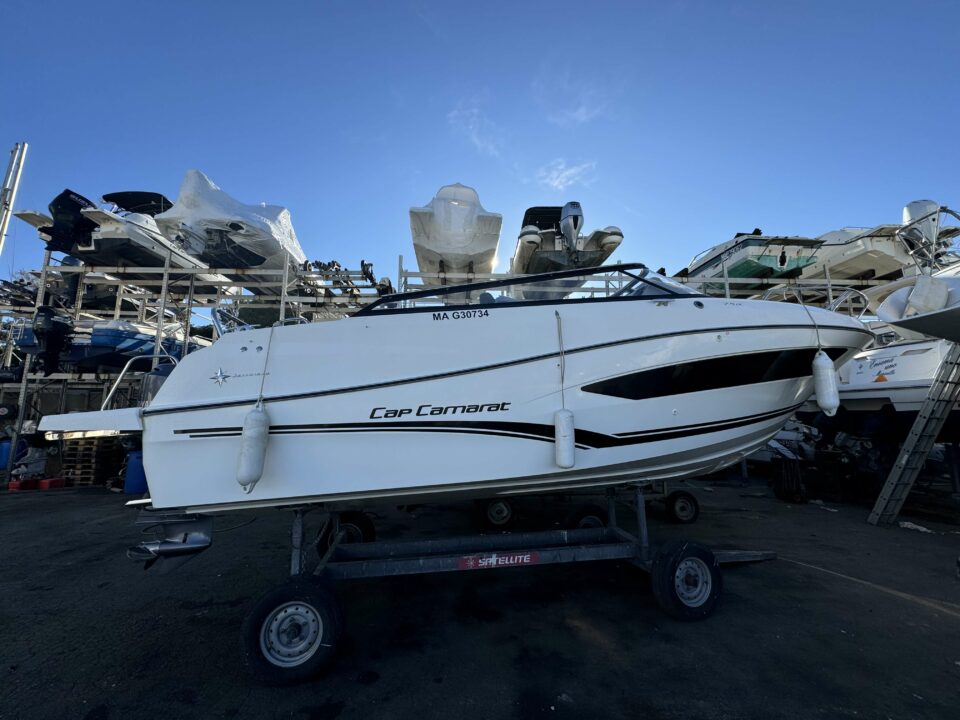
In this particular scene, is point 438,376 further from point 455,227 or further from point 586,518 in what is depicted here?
point 455,227

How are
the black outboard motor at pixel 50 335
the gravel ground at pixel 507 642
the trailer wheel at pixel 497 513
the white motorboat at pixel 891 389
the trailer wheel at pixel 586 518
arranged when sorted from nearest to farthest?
the gravel ground at pixel 507 642
the trailer wheel at pixel 586 518
the trailer wheel at pixel 497 513
the white motorboat at pixel 891 389
the black outboard motor at pixel 50 335

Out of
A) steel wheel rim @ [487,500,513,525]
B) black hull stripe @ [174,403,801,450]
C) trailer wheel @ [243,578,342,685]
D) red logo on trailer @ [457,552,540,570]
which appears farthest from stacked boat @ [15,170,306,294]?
red logo on trailer @ [457,552,540,570]

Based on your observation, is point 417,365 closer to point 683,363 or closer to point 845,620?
point 683,363

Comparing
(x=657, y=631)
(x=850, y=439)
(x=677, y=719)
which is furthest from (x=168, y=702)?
(x=850, y=439)

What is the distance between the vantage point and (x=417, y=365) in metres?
2.76

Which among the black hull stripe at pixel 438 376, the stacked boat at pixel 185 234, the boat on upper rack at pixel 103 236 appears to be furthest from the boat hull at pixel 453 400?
the boat on upper rack at pixel 103 236

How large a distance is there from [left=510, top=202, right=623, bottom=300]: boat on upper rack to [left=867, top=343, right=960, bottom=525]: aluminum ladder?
14.5 feet

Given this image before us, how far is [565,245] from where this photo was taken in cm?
646

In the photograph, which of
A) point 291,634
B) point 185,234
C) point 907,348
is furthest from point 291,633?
point 907,348

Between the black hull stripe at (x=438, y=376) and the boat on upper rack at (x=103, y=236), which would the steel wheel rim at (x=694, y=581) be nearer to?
the black hull stripe at (x=438, y=376)

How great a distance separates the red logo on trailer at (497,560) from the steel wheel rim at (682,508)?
3.54m

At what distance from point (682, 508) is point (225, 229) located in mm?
8209

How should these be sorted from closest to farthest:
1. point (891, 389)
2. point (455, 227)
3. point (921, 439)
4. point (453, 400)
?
1. point (453, 400)
2. point (921, 439)
3. point (891, 389)
4. point (455, 227)

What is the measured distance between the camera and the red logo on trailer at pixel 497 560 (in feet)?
9.28
